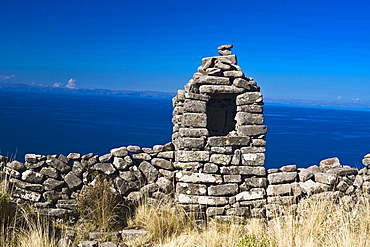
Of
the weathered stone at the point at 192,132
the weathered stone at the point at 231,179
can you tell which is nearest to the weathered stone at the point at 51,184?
the weathered stone at the point at 192,132

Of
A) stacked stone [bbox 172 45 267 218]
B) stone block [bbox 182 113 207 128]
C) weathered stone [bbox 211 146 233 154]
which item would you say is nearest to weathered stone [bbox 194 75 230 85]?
stacked stone [bbox 172 45 267 218]

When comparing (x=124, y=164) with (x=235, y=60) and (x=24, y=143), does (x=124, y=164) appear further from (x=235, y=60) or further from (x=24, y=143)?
(x=24, y=143)

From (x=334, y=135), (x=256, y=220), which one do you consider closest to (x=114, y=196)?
(x=256, y=220)

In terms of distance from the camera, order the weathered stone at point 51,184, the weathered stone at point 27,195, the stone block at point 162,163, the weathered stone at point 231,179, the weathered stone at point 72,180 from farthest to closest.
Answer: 1. the stone block at point 162,163
2. the weathered stone at point 231,179
3. the weathered stone at point 72,180
4. the weathered stone at point 51,184
5. the weathered stone at point 27,195

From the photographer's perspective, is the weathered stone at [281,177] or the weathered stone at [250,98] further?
the weathered stone at [250,98]

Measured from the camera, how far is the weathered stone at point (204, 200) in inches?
314

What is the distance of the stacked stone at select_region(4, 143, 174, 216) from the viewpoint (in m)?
7.70

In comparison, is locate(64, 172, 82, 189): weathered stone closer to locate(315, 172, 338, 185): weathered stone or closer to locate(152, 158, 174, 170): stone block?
locate(152, 158, 174, 170): stone block

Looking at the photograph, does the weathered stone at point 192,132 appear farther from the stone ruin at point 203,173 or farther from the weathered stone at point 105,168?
the weathered stone at point 105,168

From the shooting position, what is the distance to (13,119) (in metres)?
102

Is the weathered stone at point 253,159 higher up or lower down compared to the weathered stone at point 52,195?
higher up

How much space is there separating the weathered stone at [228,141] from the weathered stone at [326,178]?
177cm

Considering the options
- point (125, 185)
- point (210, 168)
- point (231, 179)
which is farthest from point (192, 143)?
point (125, 185)

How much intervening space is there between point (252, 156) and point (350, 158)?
61.4 metres
